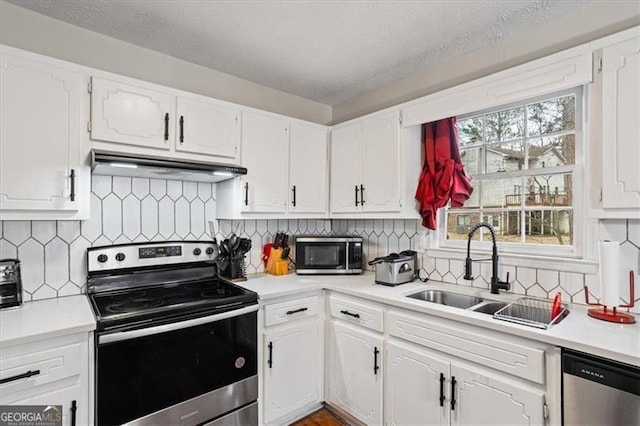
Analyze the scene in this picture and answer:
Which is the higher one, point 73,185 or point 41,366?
point 73,185

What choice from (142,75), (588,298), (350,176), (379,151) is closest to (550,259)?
(588,298)

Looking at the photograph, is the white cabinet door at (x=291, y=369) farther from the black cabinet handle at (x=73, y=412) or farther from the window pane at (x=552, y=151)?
the window pane at (x=552, y=151)

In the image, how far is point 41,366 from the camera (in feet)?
4.50

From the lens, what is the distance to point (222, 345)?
1851mm

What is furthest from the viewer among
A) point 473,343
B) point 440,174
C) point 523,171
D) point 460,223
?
point 460,223

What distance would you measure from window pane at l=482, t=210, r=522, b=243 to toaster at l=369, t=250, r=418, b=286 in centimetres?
55

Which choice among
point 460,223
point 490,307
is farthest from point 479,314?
point 460,223

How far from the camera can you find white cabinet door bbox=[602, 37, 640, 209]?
1437 mm

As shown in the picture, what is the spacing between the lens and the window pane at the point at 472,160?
2.33 m

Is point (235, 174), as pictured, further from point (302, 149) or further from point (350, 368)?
point (350, 368)

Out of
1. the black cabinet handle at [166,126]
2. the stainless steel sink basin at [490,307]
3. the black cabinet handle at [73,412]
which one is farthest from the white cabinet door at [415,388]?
the black cabinet handle at [166,126]

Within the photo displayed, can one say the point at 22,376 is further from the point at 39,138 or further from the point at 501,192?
the point at 501,192

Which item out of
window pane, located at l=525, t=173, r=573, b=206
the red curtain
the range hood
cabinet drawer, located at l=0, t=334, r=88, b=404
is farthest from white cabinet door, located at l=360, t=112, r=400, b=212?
cabinet drawer, located at l=0, t=334, r=88, b=404

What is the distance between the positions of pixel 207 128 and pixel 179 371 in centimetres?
143
